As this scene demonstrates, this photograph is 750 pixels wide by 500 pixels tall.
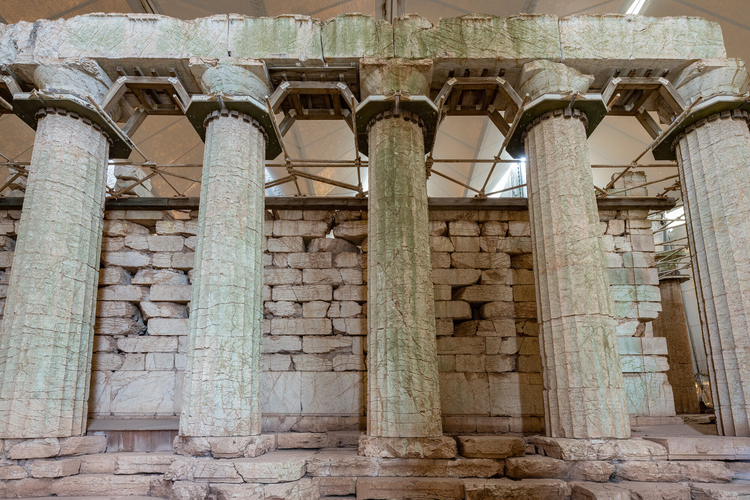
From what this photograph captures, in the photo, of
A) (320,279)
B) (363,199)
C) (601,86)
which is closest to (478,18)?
(601,86)

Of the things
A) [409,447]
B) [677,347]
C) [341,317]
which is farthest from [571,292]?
[677,347]

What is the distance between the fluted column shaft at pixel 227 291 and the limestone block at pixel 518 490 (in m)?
2.81

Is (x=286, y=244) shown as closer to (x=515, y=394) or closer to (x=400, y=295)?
(x=400, y=295)

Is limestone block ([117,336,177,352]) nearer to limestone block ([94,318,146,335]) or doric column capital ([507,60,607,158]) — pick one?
limestone block ([94,318,146,335])

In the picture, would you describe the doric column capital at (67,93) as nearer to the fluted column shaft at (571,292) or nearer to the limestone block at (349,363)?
the limestone block at (349,363)

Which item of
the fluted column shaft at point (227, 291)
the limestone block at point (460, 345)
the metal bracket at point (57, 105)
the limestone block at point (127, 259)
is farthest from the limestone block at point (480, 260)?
the metal bracket at point (57, 105)

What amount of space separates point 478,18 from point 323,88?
2676mm

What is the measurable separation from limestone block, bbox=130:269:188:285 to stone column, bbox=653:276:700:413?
10.9m

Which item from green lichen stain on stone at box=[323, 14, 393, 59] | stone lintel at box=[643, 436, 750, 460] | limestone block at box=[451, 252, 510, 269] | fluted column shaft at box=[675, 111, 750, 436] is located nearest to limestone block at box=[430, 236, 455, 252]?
limestone block at box=[451, 252, 510, 269]

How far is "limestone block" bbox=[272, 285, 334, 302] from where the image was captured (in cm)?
922

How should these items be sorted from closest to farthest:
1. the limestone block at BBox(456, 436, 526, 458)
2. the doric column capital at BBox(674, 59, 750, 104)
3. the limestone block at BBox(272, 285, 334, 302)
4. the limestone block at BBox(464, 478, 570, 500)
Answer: the limestone block at BBox(464, 478, 570, 500) → the limestone block at BBox(456, 436, 526, 458) → the doric column capital at BBox(674, 59, 750, 104) → the limestone block at BBox(272, 285, 334, 302)

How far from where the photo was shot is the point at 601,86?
839 cm

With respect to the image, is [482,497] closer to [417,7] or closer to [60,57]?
[60,57]

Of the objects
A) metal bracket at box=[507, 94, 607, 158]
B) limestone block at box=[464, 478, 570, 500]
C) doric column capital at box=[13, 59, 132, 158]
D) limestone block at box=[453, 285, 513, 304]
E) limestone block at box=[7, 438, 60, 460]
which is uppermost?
doric column capital at box=[13, 59, 132, 158]
